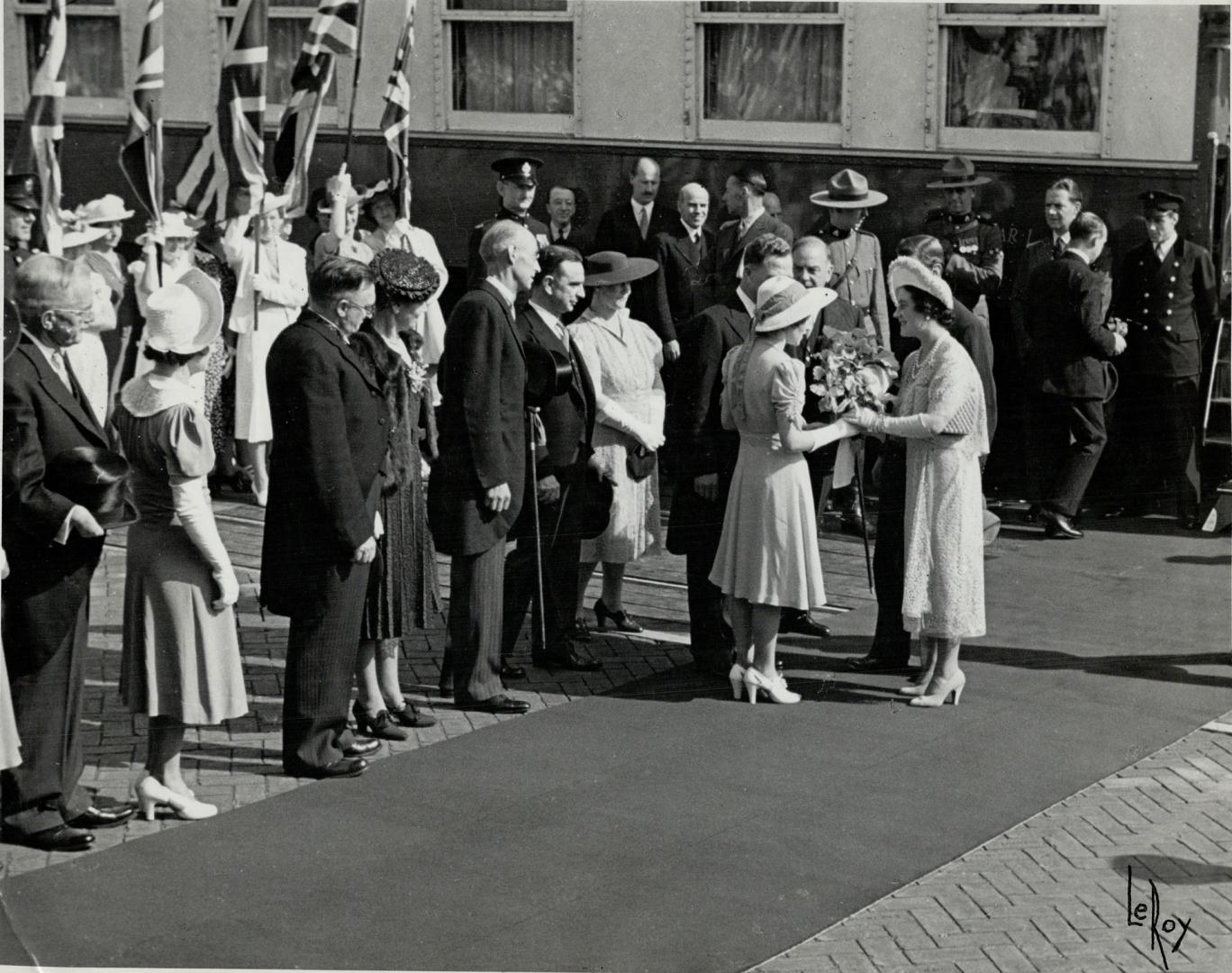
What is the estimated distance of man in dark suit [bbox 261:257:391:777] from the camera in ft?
21.8

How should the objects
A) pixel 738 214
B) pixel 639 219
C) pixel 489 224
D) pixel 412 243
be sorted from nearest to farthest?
pixel 489 224 → pixel 738 214 → pixel 412 243 → pixel 639 219

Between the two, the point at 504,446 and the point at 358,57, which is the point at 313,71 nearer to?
the point at 358,57

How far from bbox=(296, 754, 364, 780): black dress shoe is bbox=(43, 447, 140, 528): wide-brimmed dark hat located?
1.46 metres

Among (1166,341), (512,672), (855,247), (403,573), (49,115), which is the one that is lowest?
(512,672)

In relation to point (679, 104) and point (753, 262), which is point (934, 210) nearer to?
point (679, 104)

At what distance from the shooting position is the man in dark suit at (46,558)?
230 inches

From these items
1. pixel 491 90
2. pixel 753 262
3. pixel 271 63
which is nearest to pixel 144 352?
pixel 753 262

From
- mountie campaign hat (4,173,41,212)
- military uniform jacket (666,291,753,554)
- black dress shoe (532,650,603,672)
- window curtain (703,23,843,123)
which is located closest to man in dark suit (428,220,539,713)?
black dress shoe (532,650,603,672)

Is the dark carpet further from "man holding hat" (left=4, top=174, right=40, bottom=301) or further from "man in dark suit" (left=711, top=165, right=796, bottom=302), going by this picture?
"man holding hat" (left=4, top=174, right=40, bottom=301)

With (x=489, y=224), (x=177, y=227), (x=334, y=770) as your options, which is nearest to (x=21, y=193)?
(x=177, y=227)

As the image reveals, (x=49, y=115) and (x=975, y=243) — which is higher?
(x=49, y=115)

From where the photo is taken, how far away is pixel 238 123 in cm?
852
